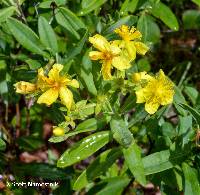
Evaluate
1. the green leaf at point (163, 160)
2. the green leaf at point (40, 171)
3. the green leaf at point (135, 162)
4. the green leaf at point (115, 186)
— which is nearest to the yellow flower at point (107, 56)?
the green leaf at point (135, 162)

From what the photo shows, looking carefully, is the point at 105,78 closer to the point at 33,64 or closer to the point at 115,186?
the point at 33,64

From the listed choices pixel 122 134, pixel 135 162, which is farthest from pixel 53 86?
pixel 135 162

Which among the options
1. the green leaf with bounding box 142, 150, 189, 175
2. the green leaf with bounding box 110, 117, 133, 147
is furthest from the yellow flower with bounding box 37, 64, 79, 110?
the green leaf with bounding box 142, 150, 189, 175

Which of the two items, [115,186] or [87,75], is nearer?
[87,75]

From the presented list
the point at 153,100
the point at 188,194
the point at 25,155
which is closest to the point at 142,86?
the point at 153,100

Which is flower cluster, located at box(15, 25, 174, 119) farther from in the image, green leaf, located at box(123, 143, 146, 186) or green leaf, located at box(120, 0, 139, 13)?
green leaf, located at box(120, 0, 139, 13)

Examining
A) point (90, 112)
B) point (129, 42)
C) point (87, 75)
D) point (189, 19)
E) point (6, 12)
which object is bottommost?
point (189, 19)

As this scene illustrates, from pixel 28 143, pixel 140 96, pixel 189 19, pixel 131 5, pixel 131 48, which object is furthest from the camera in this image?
pixel 189 19
